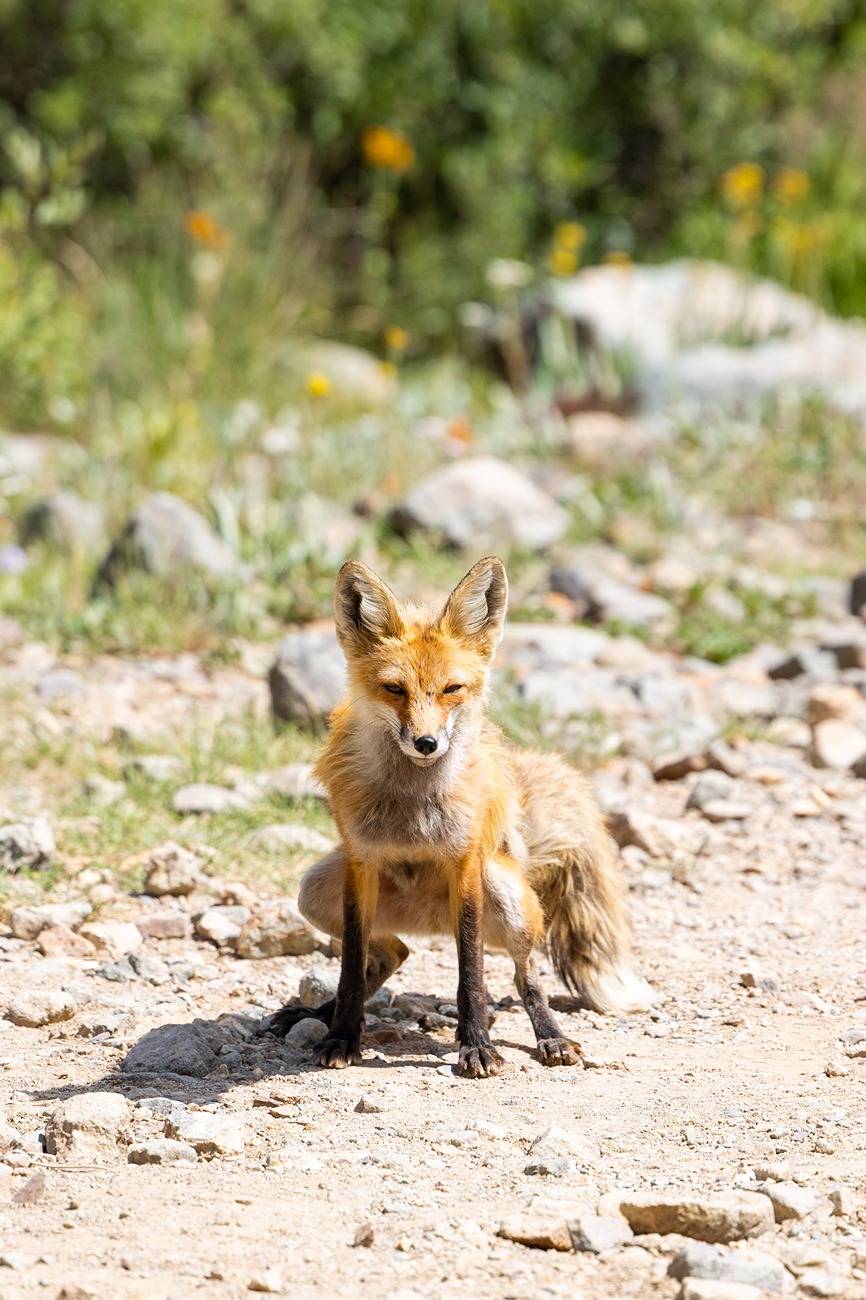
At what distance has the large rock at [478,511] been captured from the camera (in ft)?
31.1

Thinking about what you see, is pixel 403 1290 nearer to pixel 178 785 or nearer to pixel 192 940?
pixel 192 940

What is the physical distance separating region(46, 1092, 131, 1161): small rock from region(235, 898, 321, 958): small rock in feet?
4.32

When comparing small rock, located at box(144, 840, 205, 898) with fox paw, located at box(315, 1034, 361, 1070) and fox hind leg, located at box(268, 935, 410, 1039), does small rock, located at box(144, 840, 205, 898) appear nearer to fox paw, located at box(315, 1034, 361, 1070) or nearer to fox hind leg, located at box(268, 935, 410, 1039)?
fox hind leg, located at box(268, 935, 410, 1039)

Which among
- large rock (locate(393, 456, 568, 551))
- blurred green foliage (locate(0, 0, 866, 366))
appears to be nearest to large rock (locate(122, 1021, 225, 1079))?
large rock (locate(393, 456, 568, 551))

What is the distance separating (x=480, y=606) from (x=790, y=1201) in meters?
1.71

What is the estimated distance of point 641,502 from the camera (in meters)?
10.5

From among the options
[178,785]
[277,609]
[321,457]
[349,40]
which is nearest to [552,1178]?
[178,785]

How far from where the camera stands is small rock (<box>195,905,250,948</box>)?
16.6ft

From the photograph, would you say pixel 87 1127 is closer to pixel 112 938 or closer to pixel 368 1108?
pixel 368 1108

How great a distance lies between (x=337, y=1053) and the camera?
4.24 m

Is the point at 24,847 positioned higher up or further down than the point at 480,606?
further down

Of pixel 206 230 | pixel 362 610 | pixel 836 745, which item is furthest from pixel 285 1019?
pixel 206 230

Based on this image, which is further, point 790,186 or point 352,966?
point 790,186

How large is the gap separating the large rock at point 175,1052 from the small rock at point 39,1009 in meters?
0.29
